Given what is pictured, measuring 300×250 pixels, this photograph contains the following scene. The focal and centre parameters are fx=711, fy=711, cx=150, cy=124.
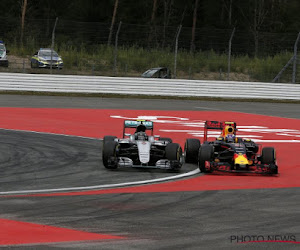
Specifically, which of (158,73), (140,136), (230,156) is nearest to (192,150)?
(230,156)

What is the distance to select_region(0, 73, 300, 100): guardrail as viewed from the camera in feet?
106

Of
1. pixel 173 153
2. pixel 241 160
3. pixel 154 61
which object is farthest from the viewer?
pixel 154 61

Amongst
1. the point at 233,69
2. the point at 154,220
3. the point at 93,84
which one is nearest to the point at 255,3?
the point at 233,69

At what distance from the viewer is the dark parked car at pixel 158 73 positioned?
36.7m

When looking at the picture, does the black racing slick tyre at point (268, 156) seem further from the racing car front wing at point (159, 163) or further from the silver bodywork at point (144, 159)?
the silver bodywork at point (144, 159)

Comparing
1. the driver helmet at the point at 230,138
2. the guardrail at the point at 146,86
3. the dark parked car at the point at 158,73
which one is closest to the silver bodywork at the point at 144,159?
the driver helmet at the point at 230,138

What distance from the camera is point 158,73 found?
121ft

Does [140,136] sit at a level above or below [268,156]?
above

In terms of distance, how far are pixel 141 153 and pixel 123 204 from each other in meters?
3.23

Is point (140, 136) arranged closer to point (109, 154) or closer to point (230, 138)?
point (109, 154)

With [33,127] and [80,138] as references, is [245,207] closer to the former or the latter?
[80,138]

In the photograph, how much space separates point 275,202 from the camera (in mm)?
9336

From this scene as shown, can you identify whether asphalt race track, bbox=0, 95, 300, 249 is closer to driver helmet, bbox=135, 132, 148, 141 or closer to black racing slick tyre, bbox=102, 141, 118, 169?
black racing slick tyre, bbox=102, 141, 118, 169

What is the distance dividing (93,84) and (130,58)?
4.48 m
